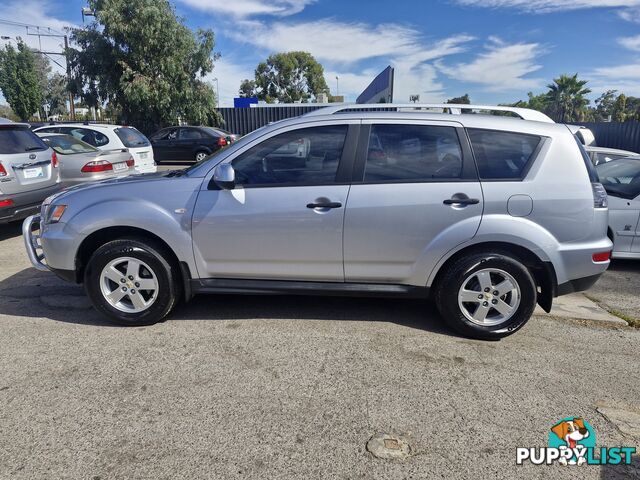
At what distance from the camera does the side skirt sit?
347cm

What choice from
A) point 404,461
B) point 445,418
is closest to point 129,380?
point 404,461

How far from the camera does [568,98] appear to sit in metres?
44.5

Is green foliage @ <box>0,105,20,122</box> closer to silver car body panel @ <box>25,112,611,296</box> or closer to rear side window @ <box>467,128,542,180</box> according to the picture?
silver car body panel @ <box>25,112,611,296</box>

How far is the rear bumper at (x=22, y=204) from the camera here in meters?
5.87

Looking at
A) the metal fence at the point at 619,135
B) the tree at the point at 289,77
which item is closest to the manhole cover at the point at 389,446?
the metal fence at the point at 619,135

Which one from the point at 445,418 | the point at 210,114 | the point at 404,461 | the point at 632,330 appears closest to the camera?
the point at 404,461

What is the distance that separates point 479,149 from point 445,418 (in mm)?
2041

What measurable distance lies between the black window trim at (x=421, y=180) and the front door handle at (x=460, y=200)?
13cm

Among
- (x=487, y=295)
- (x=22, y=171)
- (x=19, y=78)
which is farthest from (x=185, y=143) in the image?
(x=19, y=78)

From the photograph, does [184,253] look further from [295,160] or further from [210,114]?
[210,114]

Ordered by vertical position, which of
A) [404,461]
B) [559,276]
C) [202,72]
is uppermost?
[202,72]

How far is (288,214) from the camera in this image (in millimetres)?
3361

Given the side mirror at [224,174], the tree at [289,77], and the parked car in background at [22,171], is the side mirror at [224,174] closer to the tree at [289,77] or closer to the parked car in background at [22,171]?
the parked car in background at [22,171]

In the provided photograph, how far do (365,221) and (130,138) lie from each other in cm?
794
